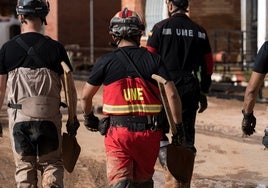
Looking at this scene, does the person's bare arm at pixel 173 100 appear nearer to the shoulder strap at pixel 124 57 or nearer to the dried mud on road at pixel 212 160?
the shoulder strap at pixel 124 57

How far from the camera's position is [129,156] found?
498cm

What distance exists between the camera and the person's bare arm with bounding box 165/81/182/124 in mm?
5023

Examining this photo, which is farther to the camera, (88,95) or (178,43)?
(178,43)

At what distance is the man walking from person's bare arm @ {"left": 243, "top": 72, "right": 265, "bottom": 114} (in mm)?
1490

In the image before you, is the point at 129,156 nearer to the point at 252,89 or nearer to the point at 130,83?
the point at 130,83

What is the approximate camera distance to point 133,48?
5.11 metres

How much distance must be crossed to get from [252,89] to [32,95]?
184 centimetres

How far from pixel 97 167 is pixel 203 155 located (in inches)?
73.2

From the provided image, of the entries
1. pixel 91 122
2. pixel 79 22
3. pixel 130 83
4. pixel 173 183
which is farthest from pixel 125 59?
pixel 79 22

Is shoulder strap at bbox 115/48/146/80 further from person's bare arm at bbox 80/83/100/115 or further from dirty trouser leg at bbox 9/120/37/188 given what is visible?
dirty trouser leg at bbox 9/120/37/188

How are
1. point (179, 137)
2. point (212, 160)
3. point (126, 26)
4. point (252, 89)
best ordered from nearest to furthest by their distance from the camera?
1. point (126, 26)
2. point (179, 137)
3. point (252, 89)
4. point (212, 160)

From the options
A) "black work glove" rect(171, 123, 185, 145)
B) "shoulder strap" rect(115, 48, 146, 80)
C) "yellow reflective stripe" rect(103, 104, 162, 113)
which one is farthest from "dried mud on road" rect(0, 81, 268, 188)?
"shoulder strap" rect(115, 48, 146, 80)

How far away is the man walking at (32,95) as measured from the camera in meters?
5.55

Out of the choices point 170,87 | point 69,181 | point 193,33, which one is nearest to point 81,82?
point 69,181
